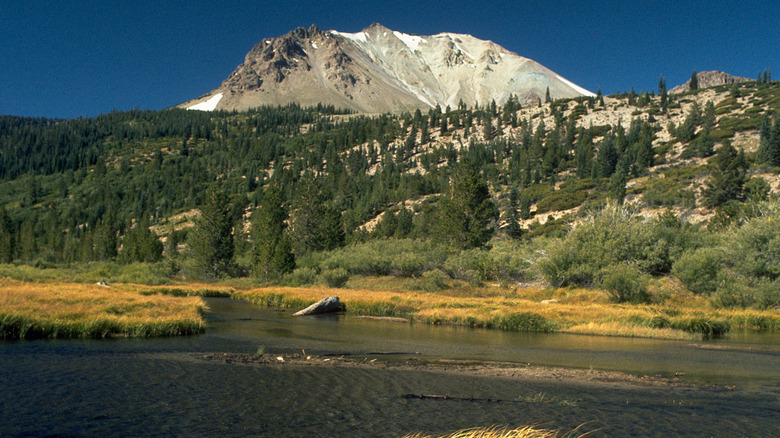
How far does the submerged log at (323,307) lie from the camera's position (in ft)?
125

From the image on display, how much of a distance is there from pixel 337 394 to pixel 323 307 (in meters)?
24.9

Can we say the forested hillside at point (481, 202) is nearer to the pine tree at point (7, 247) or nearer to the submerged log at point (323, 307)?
the pine tree at point (7, 247)

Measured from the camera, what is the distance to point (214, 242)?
81188 millimetres

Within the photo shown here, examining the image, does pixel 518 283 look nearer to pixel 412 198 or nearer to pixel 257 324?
pixel 257 324

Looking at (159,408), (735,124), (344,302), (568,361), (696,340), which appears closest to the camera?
(159,408)

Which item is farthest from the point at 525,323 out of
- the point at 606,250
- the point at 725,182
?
the point at 725,182

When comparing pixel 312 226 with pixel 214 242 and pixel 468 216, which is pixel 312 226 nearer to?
pixel 214 242

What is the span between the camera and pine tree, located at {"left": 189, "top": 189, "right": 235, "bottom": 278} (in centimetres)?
7969

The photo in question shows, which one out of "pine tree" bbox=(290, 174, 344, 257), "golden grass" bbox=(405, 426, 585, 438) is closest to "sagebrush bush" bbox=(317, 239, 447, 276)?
"pine tree" bbox=(290, 174, 344, 257)

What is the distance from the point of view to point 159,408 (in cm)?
1220

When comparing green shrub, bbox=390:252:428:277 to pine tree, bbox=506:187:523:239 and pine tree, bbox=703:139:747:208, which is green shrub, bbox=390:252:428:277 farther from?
pine tree, bbox=703:139:747:208

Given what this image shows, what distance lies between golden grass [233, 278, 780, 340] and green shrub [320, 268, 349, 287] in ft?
45.5

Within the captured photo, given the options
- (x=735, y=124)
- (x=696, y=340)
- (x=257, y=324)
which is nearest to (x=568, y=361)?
(x=696, y=340)

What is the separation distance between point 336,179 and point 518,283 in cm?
11086
